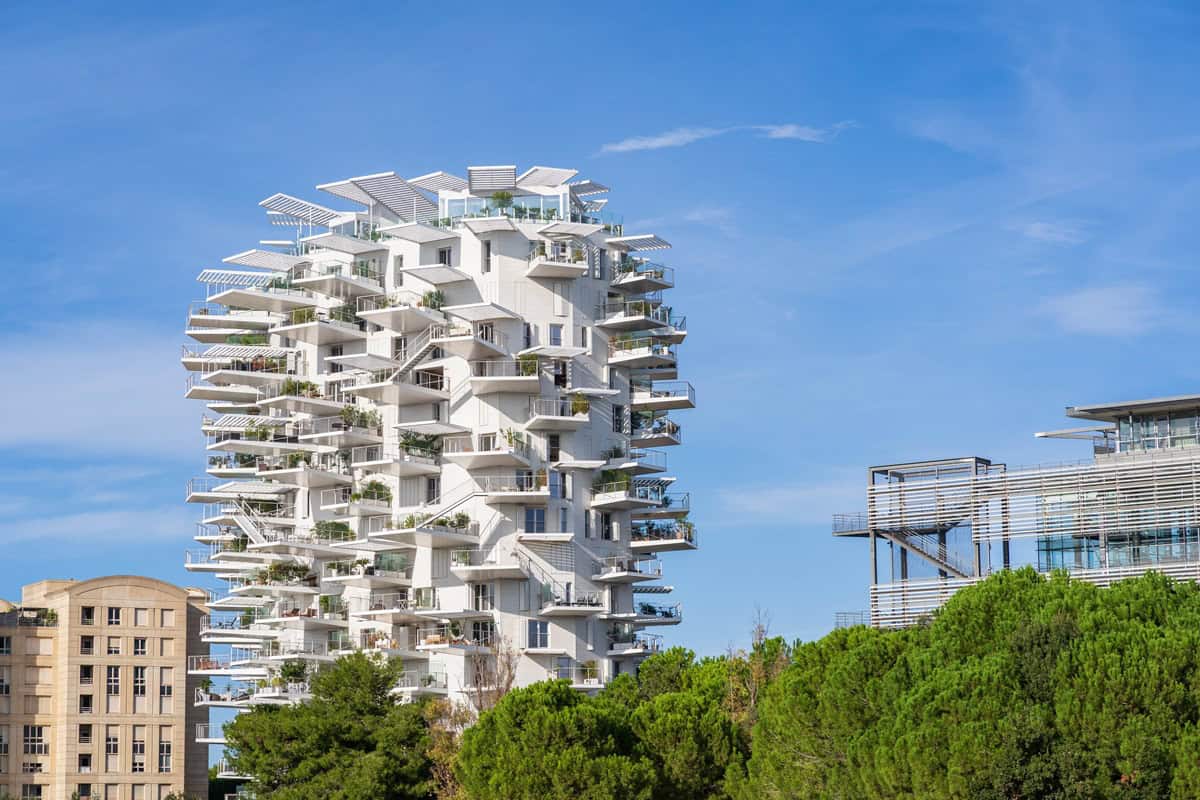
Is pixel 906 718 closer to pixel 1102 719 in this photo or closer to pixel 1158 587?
pixel 1102 719

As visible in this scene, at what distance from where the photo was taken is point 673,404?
382ft

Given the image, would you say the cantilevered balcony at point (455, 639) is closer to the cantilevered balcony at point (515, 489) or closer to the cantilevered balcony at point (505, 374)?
the cantilevered balcony at point (515, 489)

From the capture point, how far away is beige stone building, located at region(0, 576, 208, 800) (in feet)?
491

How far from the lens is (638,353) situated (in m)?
112

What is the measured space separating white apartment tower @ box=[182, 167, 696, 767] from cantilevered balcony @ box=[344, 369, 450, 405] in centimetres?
18

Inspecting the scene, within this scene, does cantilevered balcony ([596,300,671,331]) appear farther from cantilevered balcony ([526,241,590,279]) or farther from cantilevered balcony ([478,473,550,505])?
cantilevered balcony ([478,473,550,505])

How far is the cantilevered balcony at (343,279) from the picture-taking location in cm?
11388

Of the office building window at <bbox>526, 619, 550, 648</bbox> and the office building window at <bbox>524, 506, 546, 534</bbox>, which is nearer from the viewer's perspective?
the office building window at <bbox>526, 619, 550, 648</bbox>

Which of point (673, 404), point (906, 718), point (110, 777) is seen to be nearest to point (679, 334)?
point (673, 404)

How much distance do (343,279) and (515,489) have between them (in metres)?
17.0

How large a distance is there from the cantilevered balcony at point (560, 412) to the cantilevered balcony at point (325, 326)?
1291cm

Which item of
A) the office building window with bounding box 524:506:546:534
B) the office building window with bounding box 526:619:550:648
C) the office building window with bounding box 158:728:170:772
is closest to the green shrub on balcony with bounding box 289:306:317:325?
the office building window with bounding box 524:506:546:534

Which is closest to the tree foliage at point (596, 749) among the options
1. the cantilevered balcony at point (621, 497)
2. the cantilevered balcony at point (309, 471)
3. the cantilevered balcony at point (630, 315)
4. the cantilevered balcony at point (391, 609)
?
the cantilevered balcony at point (391, 609)

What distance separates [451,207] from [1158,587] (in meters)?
54.8
